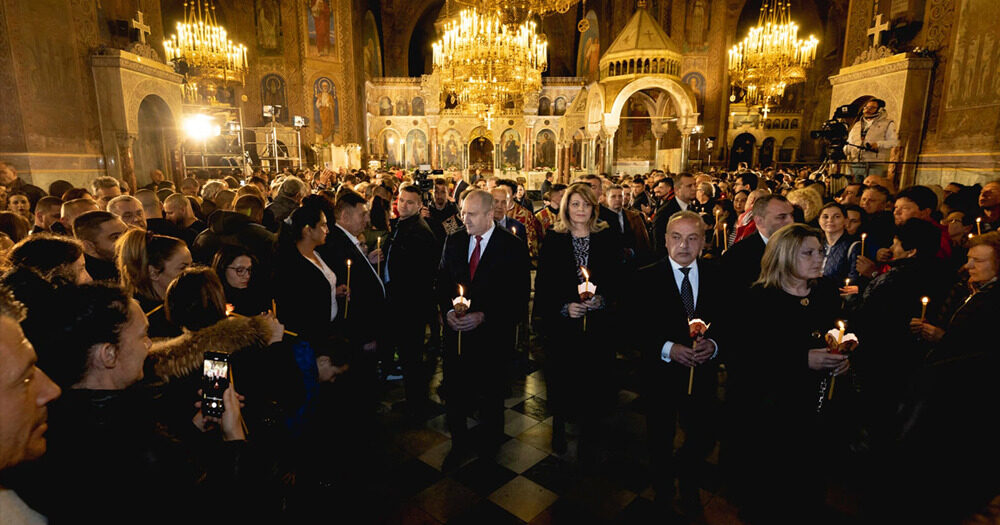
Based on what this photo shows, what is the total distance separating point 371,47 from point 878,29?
26.9 m

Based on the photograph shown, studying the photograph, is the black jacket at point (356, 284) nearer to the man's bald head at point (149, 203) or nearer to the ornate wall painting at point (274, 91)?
→ the man's bald head at point (149, 203)

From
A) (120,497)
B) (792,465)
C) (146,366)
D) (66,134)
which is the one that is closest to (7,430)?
(120,497)

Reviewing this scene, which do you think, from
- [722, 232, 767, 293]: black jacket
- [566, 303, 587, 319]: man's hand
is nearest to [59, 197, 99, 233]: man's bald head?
[566, 303, 587, 319]: man's hand

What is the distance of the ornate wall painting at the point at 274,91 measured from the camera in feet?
75.3

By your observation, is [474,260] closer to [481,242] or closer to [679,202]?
[481,242]

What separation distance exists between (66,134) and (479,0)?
9475 millimetres

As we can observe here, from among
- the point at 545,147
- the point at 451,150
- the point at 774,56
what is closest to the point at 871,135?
the point at 774,56

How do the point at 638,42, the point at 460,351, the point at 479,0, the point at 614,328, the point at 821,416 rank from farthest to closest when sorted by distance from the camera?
the point at 638,42 < the point at 479,0 < the point at 614,328 < the point at 460,351 < the point at 821,416

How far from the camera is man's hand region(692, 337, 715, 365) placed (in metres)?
2.82

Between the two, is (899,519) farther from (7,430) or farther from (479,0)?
(479,0)

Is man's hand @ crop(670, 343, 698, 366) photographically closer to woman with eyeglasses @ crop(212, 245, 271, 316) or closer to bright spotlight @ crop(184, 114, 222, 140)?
woman with eyeglasses @ crop(212, 245, 271, 316)

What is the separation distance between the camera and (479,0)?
883 centimetres

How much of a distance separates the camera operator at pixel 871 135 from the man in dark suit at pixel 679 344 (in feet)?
25.0

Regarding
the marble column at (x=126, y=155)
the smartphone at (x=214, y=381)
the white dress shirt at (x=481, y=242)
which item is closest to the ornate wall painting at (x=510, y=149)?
the marble column at (x=126, y=155)
